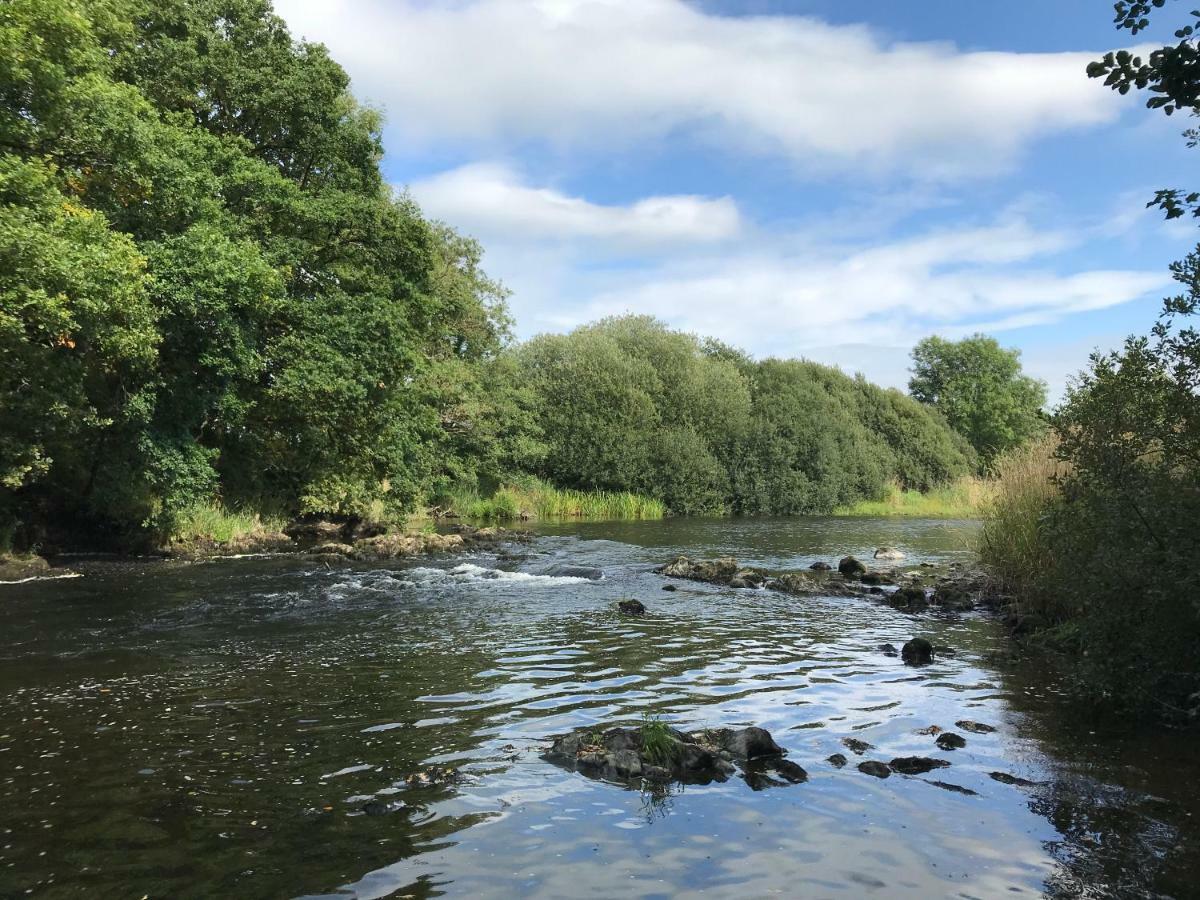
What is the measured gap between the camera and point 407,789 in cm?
705

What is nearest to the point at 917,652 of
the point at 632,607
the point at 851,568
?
the point at 632,607

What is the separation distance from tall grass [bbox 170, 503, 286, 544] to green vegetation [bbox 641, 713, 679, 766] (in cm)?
2111

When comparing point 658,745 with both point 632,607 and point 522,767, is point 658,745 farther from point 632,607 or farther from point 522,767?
point 632,607

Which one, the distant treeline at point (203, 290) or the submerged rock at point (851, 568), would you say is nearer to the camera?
the distant treeline at point (203, 290)

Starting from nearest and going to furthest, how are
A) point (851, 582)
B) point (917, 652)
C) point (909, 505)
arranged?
point (917, 652) → point (851, 582) → point (909, 505)

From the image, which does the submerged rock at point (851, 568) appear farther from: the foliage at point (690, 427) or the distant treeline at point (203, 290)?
the foliage at point (690, 427)

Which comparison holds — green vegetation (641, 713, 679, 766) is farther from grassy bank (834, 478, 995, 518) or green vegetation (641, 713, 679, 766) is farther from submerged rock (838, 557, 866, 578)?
grassy bank (834, 478, 995, 518)

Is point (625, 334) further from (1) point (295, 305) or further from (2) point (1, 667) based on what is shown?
(2) point (1, 667)

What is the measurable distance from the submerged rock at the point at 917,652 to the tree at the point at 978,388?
8653cm

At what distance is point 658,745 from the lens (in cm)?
772

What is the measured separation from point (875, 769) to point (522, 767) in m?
3.32

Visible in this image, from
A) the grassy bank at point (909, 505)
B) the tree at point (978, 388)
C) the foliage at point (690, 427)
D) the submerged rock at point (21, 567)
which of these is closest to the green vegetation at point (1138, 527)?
the submerged rock at point (21, 567)

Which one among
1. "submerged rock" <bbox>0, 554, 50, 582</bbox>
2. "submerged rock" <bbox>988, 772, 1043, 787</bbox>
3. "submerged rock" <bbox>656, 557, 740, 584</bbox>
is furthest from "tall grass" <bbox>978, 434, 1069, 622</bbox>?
"submerged rock" <bbox>0, 554, 50, 582</bbox>

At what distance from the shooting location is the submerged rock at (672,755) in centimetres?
751
